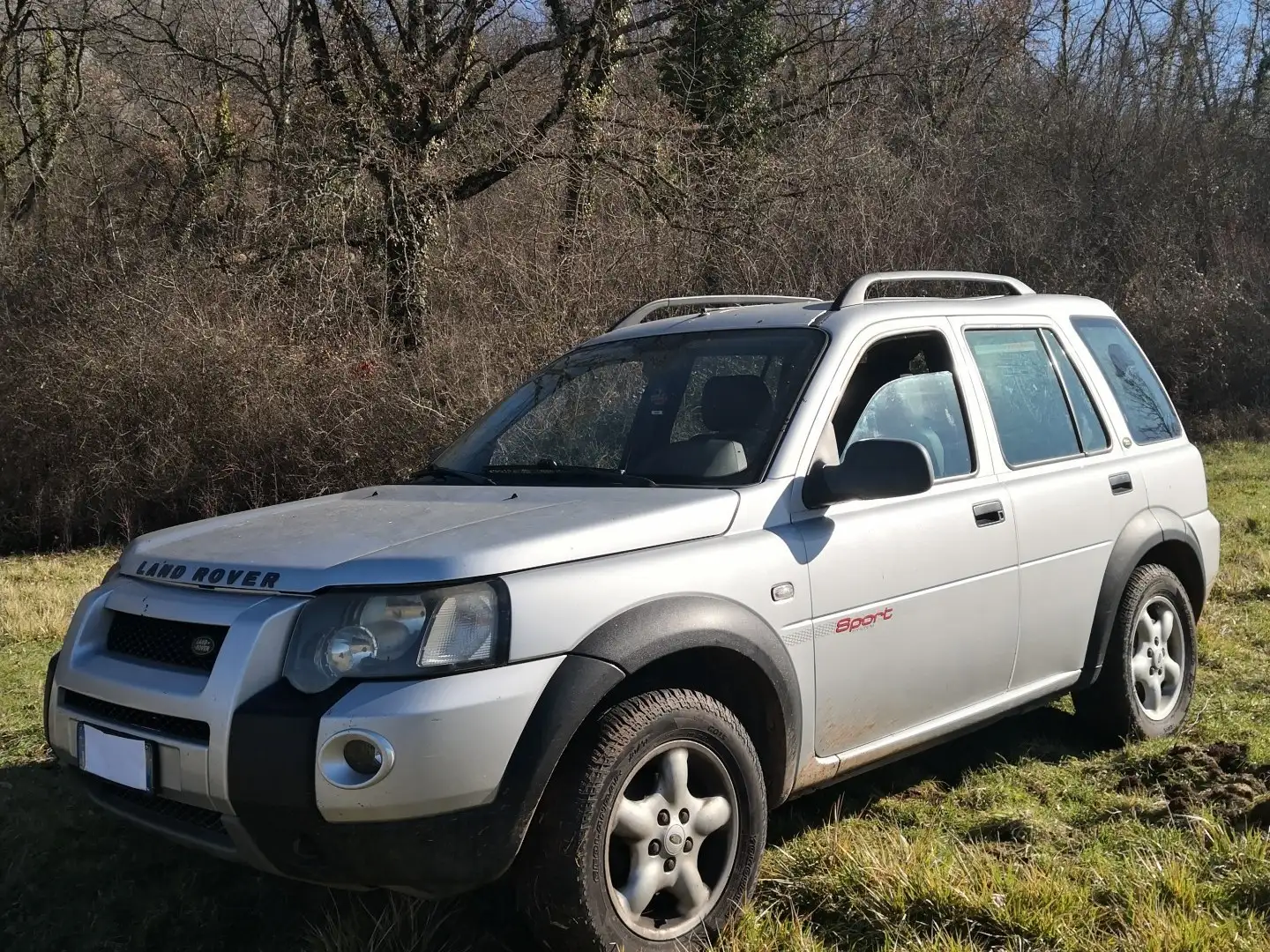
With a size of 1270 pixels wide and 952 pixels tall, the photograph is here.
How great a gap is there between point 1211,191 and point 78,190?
17687 millimetres

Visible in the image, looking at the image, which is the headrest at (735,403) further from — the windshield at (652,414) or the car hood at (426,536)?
the car hood at (426,536)

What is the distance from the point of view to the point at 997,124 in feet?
70.4

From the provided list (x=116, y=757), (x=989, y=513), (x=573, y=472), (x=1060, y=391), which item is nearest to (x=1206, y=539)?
(x=1060, y=391)

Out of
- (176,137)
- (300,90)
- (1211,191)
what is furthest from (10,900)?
(1211,191)

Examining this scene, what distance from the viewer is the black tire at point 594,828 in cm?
289

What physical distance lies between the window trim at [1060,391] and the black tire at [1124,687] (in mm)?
560

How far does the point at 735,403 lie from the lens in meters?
4.01

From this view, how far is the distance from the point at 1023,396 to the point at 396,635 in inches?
107

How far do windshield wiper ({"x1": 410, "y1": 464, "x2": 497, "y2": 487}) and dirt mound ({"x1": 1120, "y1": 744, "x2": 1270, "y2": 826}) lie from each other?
2.54 metres

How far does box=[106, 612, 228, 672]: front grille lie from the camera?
2.98 m

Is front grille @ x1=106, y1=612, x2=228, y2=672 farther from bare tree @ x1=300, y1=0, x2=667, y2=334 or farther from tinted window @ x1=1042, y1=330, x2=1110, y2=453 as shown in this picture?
bare tree @ x1=300, y1=0, x2=667, y2=334

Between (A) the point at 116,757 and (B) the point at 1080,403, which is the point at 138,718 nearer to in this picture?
(A) the point at 116,757

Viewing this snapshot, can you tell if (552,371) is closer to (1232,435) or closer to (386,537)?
(386,537)

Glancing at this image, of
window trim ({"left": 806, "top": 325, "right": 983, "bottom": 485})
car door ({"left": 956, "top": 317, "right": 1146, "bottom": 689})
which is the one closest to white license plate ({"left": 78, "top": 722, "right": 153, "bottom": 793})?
window trim ({"left": 806, "top": 325, "right": 983, "bottom": 485})
